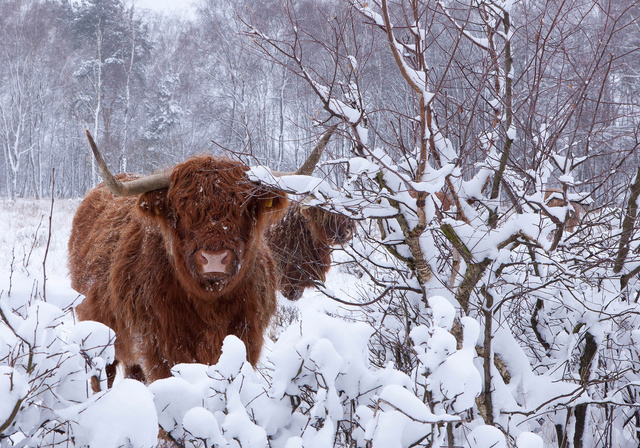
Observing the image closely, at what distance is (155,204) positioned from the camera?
3.12m

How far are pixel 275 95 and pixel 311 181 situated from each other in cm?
1738

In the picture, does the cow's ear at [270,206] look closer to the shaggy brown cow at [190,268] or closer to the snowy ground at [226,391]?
the shaggy brown cow at [190,268]

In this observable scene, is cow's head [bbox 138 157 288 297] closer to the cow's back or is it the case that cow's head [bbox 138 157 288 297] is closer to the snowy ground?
the cow's back

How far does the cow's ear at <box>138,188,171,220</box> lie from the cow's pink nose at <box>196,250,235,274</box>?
1.60ft

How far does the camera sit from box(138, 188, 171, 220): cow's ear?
122 inches

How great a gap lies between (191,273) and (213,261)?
0.25 meters

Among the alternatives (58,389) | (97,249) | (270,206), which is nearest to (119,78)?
(97,249)

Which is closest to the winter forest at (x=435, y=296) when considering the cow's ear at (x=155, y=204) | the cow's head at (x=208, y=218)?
the cow's head at (x=208, y=218)

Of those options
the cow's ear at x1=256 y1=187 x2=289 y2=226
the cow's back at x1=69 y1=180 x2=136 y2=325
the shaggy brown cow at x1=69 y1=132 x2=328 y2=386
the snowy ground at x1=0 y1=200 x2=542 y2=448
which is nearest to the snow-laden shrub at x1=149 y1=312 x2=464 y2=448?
the snowy ground at x1=0 y1=200 x2=542 y2=448

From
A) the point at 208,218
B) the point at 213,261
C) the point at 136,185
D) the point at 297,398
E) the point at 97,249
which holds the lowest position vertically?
the point at 297,398

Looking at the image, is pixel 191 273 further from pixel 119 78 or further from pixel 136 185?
pixel 119 78

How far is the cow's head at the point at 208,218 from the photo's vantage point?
282 cm

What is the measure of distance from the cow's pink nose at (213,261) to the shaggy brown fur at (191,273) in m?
0.02

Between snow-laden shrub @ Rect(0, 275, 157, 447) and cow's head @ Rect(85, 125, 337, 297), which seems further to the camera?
cow's head @ Rect(85, 125, 337, 297)
